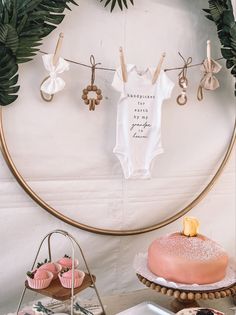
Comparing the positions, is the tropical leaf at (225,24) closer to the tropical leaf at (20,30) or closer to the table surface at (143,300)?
the tropical leaf at (20,30)

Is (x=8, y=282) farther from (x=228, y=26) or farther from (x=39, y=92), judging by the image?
(x=228, y=26)

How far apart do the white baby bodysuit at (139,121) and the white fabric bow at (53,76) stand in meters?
0.12

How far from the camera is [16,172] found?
2.60 feet

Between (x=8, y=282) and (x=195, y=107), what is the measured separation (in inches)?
20.0

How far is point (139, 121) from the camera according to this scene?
0.89m

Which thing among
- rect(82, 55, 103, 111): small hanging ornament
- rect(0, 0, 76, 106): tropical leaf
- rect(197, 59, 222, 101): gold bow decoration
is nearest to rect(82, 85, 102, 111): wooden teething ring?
rect(82, 55, 103, 111): small hanging ornament

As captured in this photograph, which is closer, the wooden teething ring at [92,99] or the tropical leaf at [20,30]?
the tropical leaf at [20,30]

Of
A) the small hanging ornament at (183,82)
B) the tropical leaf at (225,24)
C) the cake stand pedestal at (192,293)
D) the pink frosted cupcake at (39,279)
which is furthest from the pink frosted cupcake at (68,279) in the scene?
the tropical leaf at (225,24)

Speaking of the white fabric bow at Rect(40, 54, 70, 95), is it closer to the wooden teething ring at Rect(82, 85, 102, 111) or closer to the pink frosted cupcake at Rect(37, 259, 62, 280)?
the wooden teething ring at Rect(82, 85, 102, 111)

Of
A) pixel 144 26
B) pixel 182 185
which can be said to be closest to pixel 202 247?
pixel 182 185

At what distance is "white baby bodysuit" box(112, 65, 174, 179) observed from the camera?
877 mm

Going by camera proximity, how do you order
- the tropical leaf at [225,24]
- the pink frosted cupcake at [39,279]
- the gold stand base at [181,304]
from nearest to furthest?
the pink frosted cupcake at [39,279] < the gold stand base at [181,304] < the tropical leaf at [225,24]

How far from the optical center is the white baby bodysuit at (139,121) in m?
0.88

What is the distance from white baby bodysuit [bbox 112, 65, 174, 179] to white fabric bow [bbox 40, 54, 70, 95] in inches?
4.9
